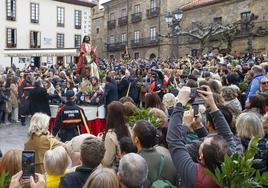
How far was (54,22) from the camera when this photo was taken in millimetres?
44938

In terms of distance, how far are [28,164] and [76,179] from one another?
0.63 m

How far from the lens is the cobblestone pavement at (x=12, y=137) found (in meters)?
10.8

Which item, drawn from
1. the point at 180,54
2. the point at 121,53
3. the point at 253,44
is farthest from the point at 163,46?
the point at 253,44

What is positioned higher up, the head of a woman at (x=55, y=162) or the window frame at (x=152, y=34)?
the window frame at (x=152, y=34)

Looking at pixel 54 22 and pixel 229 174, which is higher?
pixel 54 22

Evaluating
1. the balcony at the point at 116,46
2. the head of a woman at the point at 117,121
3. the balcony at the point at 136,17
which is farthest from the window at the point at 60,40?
the head of a woman at the point at 117,121

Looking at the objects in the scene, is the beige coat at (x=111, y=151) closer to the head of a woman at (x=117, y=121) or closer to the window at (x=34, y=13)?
the head of a woman at (x=117, y=121)

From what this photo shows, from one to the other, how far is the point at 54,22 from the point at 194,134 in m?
42.0

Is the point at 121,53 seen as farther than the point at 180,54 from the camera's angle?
Yes

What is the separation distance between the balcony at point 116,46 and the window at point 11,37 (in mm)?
14396

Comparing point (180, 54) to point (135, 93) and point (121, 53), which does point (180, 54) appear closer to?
point (121, 53)

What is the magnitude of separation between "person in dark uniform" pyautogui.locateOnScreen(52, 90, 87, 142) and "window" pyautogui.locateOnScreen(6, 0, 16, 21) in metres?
35.3

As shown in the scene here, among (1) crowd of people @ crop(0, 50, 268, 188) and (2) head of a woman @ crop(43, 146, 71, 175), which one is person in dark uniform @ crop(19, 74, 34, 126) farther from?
(2) head of a woman @ crop(43, 146, 71, 175)

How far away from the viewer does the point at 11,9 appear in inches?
1604
